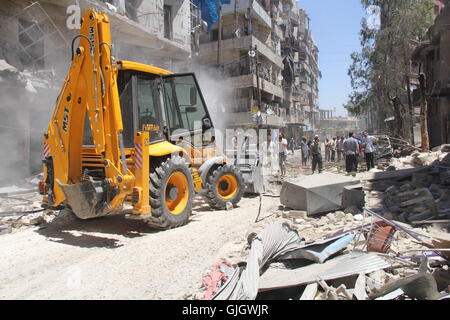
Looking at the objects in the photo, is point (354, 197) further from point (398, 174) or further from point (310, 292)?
point (310, 292)

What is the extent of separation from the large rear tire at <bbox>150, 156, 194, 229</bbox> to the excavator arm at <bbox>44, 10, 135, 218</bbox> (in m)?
0.45

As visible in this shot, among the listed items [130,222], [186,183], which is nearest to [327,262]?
[186,183]

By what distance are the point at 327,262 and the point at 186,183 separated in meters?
3.23

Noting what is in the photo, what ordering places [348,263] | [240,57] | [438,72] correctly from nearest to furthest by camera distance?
[348,263], [438,72], [240,57]

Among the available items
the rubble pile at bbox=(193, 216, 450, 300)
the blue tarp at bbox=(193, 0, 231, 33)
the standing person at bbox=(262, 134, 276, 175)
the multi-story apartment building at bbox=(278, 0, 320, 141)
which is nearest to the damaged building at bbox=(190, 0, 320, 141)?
the multi-story apartment building at bbox=(278, 0, 320, 141)

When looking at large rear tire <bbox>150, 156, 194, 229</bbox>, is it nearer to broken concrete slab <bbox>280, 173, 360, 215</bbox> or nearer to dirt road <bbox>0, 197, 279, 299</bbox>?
dirt road <bbox>0, 197, 279, 299</bbox>

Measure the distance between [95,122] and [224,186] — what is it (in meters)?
3.56

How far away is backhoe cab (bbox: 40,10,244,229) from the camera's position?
553 centimetres

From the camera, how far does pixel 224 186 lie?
831cm

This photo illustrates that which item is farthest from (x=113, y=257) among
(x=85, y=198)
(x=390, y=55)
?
(x=390, y=55)

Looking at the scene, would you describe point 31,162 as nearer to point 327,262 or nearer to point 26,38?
point 26,38

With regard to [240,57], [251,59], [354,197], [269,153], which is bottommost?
[354,197]
